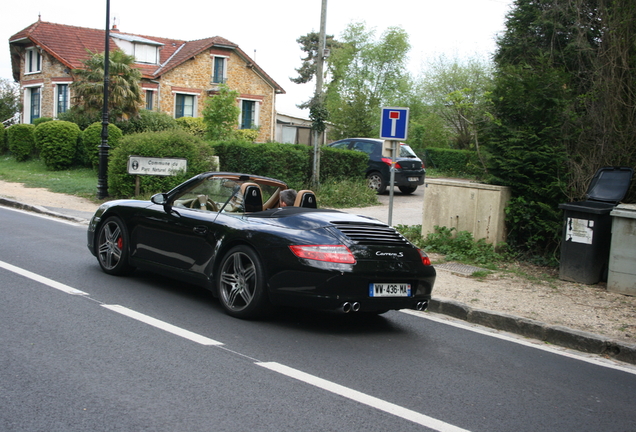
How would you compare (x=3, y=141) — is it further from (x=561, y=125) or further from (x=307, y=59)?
(x=307, y=59)

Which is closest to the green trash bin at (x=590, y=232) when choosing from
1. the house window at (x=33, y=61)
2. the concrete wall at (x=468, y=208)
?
the concrete wall at (x=468, y=208)

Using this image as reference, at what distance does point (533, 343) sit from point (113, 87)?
26.7m

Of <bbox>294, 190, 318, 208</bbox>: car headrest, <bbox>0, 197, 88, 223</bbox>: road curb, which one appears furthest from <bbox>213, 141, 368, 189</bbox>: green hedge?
<bbox>294, 190, 318, 208</bbox>: car headrest

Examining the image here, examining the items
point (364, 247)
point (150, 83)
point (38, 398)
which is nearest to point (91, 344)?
point (38, 398)

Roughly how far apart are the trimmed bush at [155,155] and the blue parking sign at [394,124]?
7529mm

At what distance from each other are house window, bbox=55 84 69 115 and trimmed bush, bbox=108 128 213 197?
23.8 meters

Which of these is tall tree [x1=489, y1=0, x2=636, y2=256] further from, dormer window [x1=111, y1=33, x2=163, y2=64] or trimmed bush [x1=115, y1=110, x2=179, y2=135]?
dormer window [x1=111, y1=33, x2=163, y2=64]

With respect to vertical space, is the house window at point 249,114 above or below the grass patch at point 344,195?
above

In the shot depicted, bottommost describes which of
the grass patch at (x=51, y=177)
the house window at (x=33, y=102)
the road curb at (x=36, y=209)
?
the road curb at (x=36, y=209)

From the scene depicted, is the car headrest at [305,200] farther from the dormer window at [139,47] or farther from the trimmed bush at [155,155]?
the dormer window at [139,47]

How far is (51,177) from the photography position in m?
23.4

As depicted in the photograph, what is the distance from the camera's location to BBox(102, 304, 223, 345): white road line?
17.7 feet

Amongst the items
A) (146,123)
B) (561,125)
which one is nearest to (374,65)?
(146,123)

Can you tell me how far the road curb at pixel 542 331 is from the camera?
20.1 feet
